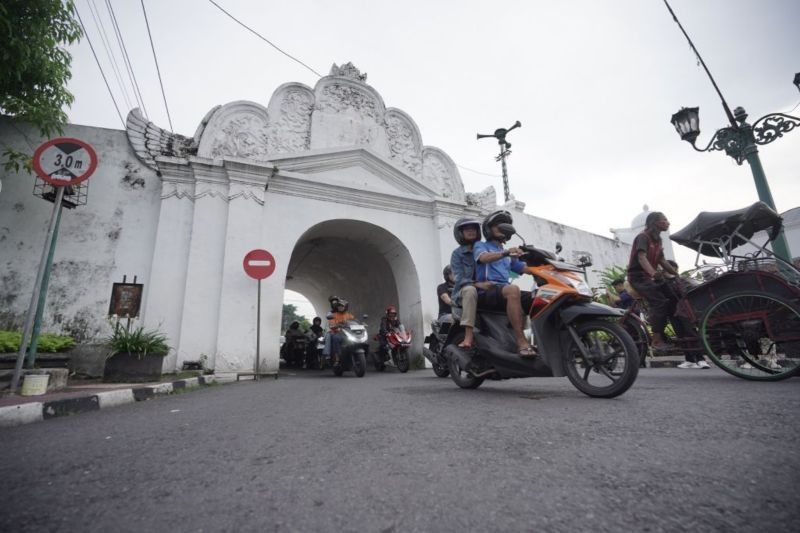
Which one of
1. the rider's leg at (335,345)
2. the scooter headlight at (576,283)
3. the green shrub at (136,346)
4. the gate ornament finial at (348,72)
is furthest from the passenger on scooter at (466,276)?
the gate ornament finial at (348,72)

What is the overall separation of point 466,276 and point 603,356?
1574 millimetres

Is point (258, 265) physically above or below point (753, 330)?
above

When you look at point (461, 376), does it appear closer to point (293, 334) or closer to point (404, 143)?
point (404, 143)

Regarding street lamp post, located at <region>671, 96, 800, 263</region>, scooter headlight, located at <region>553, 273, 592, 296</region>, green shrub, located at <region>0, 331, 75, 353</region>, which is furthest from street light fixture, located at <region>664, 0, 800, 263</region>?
green shrub, located at <region>0, 331, 75, 353</region>

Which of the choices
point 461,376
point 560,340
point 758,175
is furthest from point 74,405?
point 758,175

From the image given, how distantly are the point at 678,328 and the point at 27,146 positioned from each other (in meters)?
11.2

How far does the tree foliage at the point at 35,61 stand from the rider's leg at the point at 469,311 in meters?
6.33

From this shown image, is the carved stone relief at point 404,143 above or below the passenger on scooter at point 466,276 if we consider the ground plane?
above

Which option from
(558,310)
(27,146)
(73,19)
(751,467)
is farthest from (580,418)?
(27,146)

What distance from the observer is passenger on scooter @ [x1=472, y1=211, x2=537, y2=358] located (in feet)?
11.0

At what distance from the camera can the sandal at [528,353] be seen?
10.4 ft

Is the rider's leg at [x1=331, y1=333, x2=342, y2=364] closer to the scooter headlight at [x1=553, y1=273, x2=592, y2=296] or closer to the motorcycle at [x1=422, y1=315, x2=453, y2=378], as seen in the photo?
the motorcycle at [x1=422, y1=315, x2=453, y2=378]

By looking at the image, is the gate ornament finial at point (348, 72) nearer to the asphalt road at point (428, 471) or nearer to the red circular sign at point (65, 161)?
the red circular sign at point (65, 161)

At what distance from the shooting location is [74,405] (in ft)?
10.4
